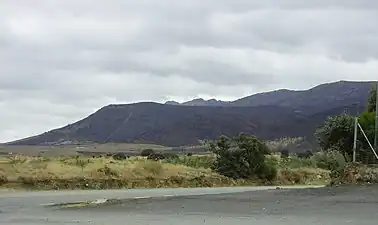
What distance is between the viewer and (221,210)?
2944 cm

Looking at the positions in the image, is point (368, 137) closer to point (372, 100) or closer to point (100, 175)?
point (372, 100)

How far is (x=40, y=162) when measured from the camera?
5891 cm

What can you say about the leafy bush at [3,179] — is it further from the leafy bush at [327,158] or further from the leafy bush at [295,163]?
the leafy bush at [295,163]

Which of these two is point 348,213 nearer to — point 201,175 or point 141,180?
point 141,180

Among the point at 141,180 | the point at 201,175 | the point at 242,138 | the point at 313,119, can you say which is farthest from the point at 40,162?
the point at 313,119

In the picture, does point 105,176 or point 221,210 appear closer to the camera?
point 221,210

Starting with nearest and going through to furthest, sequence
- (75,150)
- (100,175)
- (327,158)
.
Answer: (100,175) < (327,158) < (75,150)

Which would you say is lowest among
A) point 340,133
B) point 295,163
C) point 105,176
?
point 295,163

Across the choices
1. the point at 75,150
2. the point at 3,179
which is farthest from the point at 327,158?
the point at 75,150

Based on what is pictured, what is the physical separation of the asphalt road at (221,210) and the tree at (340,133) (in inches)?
862

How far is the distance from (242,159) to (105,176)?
572 inches

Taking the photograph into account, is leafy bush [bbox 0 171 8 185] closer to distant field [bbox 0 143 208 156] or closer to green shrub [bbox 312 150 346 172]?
green shrub [bbox 312 150 346 172]

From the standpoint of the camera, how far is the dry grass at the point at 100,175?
5266 centimetres

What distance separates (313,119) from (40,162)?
127 meters
